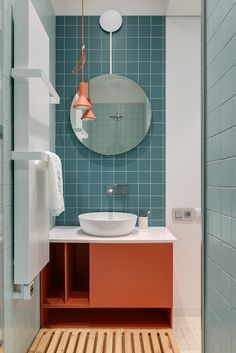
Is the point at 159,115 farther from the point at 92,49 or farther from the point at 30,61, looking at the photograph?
the point at 30,61

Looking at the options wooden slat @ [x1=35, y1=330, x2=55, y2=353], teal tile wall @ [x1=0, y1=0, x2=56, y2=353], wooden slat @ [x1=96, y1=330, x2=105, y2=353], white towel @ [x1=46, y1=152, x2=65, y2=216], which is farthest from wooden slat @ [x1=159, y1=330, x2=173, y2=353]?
white towel @ [x1=46, y1=152, x2=65, y2=216]

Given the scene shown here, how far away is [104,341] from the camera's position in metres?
2.20

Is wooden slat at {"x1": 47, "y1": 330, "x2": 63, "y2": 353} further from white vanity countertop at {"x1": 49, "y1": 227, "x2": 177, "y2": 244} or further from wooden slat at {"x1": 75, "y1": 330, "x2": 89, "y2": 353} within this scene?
white vanity countertop at {"x1": 49, "y1": 227, "x2": 177, "y2": 244}

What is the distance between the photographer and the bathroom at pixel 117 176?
121 cm

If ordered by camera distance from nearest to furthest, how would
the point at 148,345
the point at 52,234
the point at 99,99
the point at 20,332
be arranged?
the point at 20,332 → the point at 148,345 → the point at 52,234 → the point at 99,99

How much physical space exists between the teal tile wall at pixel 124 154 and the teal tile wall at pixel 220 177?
1.60m

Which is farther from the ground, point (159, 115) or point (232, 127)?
point (159, 115)

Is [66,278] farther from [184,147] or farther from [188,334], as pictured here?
[184,147]

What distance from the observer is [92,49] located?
9.41 ft

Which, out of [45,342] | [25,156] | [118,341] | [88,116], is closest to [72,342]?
[45,342]

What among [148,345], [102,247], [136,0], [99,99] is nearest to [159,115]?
[99,99]

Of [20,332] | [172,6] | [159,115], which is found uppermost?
[172,6]

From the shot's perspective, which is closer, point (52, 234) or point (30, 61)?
point (30, 61)

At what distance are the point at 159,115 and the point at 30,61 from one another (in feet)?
4.50
